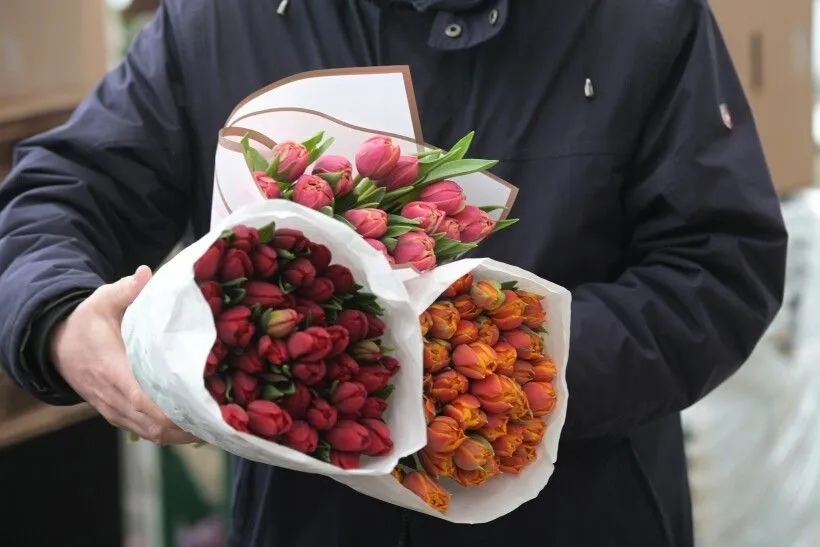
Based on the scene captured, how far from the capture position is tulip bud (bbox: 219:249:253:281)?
492mm

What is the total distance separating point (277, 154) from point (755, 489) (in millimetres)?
1320

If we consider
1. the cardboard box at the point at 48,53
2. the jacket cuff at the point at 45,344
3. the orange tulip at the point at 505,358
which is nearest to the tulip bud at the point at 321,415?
the orange tulip at the point at 505,358

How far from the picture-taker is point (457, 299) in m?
0.57

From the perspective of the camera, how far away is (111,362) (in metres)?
0.65

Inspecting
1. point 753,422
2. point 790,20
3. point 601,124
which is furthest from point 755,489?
point 601,124

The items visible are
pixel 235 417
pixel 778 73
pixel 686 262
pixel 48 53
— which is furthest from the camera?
pixel 778 73

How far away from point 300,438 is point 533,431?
0.54 ft

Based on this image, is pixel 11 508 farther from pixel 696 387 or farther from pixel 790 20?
pixel 790 20

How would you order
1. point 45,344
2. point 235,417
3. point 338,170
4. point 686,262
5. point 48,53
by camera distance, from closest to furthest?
point 235,417, point 338,170, point 45,344, point 686,262, point 48,53

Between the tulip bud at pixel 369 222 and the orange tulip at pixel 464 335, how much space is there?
7 cm

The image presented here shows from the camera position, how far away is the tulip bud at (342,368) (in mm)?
512

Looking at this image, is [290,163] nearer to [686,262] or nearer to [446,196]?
[446,196]

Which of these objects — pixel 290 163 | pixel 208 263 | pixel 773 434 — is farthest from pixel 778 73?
pixel 208 263

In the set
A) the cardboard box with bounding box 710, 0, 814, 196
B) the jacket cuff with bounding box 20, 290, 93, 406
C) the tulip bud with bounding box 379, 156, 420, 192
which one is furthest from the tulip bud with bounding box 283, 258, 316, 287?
the cardboard box with bounding box 710, 0, 814, 196
